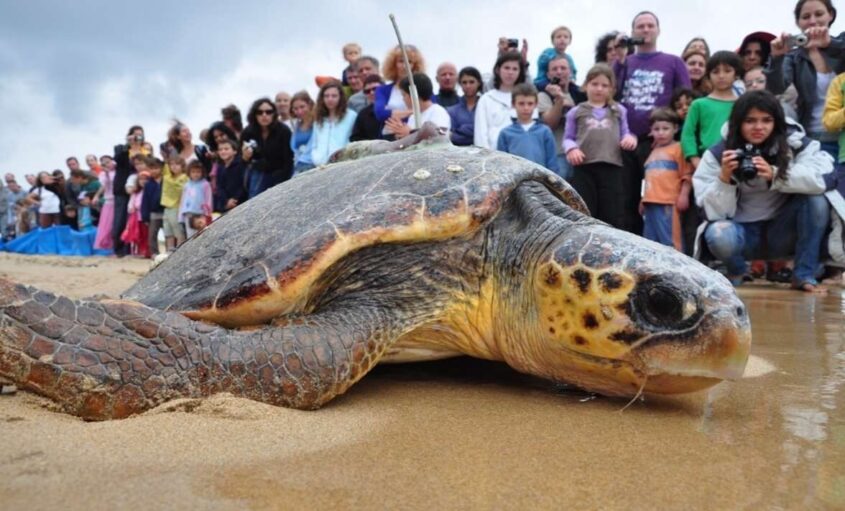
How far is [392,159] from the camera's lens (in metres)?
1.90

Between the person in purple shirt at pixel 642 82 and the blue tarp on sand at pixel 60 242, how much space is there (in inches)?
369

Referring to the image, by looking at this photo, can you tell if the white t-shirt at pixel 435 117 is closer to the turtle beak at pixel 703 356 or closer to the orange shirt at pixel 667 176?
the orange shirt at pixel 667 176

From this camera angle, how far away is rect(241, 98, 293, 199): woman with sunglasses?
5734 mm

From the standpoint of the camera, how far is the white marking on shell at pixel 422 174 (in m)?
1.70

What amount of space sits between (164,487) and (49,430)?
0.33m

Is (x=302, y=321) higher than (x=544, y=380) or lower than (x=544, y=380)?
higher

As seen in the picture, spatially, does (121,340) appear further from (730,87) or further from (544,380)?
(730,87)

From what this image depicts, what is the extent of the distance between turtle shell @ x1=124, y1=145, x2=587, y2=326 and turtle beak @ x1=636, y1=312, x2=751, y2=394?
56 centimetres

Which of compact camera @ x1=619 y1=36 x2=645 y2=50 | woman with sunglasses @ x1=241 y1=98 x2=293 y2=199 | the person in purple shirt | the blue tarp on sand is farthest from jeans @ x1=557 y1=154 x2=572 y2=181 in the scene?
the blue tarp on sand

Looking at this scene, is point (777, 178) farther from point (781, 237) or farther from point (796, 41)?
point (796, 41)

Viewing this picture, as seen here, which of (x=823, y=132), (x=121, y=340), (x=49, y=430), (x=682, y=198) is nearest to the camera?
(x=49, y=430)

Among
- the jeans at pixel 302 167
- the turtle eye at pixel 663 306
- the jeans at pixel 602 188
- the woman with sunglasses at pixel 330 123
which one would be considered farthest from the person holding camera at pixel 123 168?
the turtle eye at pixel 663 306

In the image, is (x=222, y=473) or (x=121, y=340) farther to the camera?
(x=121, y=340)

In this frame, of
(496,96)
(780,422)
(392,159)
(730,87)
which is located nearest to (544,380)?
(780,422)
